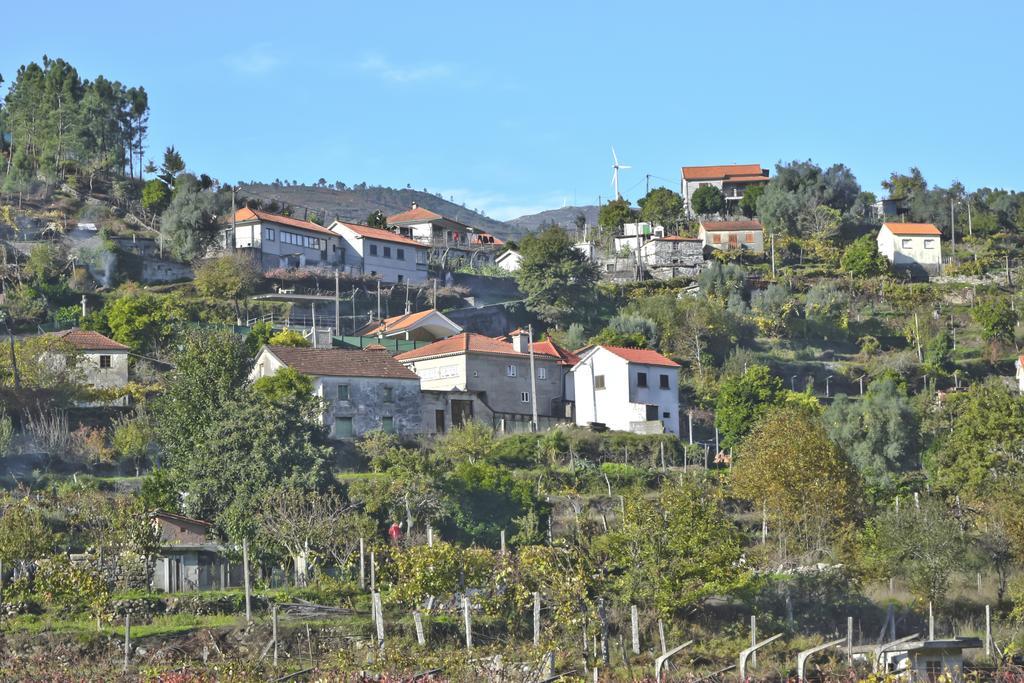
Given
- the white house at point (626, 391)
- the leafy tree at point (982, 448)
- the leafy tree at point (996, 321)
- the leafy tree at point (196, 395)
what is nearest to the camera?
the leafy tree at point (196, 395)

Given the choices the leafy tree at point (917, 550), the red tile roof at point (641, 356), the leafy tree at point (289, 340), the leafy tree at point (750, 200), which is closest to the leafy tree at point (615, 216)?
the leafy tree at point (750, 200)

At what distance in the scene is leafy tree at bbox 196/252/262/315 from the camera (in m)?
79.1

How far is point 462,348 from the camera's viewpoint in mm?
66750

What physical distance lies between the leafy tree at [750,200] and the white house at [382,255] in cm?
2781

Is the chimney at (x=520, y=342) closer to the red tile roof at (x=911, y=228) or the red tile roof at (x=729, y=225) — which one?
the red tile roof at (x=729, y=225)

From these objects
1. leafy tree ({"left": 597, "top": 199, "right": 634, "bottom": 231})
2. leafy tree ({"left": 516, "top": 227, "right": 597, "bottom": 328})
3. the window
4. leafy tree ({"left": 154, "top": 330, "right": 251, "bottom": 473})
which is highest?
leafy tree ({"left": 597, "top": 199, "right": 634, "bottom": 231})

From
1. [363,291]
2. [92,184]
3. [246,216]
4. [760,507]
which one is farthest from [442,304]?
[760,507]

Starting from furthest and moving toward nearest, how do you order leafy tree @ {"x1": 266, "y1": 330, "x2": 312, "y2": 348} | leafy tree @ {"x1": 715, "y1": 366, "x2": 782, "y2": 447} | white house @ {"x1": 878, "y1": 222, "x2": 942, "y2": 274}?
white house @ {"x1": 878, "y1": 222, "x2": 942, "y2": 274}
leafy tree @ {"x1": 266, "y1": 330, "x2": 312, "y2": 348}
leafy tree @ {"x1": 715, "y1": 366, "x2": 782, "y2": 447}

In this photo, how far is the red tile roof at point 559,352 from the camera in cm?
7006

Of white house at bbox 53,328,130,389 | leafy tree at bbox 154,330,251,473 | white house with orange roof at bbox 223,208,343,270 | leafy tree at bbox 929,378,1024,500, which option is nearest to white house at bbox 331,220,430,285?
white house with orange roof at bbox 223,208,343,270

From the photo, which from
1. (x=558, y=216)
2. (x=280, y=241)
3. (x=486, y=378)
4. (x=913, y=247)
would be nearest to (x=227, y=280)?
(x=280, y=241)

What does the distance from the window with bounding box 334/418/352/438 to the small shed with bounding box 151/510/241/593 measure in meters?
14.1

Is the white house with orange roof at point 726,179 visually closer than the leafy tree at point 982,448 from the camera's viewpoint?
No

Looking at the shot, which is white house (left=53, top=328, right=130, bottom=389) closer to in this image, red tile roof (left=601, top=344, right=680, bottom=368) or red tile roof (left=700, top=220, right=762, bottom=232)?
red tile roof (left=601, top=344, right=680, bottom=368)
